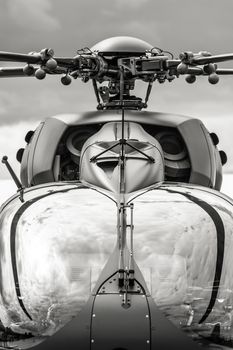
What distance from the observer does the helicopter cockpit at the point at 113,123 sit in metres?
12.7

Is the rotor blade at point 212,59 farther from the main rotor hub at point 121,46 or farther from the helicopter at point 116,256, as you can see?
the main rotor hub at point 121,46

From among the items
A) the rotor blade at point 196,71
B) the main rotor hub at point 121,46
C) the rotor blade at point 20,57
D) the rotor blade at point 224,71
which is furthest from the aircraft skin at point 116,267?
the rotor blade at point 224,71

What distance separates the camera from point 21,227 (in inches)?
421

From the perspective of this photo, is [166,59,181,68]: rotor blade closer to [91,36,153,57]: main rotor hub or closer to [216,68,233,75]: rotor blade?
[91,36,153,57]: main rotor hub

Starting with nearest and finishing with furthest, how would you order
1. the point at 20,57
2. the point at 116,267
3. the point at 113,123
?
the point at 116,267, the point at 20,57, the point at 113,123

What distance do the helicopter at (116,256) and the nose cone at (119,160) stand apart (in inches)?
0.6

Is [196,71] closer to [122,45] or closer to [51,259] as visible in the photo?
[122,45]

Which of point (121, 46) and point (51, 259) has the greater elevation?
point (121, 46)

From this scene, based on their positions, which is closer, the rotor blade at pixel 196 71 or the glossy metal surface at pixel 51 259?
the glossy metal surface at pixel 51 259

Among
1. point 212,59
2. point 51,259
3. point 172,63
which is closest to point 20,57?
point 172,63

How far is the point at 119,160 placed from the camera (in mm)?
11242

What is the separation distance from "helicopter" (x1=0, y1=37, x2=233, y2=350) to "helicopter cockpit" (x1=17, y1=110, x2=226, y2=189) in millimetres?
640

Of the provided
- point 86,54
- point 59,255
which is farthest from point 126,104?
point 59,255

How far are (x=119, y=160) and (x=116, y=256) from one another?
1.54 metres
